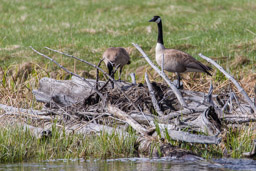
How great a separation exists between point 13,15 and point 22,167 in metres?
17.3

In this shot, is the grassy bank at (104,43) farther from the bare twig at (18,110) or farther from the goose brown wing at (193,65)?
the goose brown wing at (193,65)

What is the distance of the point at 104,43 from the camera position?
15.9 m

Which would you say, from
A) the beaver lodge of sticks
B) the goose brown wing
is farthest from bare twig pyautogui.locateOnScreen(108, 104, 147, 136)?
the goose brown wing

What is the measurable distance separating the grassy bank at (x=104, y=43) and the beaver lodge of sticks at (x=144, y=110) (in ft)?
0.82

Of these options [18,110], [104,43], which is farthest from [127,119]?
[104,43]

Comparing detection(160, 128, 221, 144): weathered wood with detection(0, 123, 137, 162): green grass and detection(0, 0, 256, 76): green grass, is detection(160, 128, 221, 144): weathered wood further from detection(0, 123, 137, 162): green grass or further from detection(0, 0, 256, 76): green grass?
detection(0, 0, 256, 76): green grass

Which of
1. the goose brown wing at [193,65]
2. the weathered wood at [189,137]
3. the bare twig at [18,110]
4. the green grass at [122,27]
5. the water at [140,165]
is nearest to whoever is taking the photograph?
the water at [140,165]

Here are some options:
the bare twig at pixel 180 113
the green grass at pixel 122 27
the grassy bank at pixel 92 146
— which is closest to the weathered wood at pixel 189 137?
the grassy bank at pixel 92 146

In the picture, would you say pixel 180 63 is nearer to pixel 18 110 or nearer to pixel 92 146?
pixel 92 146

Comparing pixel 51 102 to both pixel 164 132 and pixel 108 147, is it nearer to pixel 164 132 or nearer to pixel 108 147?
pixel 108 147

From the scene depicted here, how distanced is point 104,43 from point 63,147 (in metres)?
8.62

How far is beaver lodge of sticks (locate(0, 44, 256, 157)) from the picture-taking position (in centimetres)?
746

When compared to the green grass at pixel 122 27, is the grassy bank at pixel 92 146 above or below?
below

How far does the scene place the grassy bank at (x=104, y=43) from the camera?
7.45m
